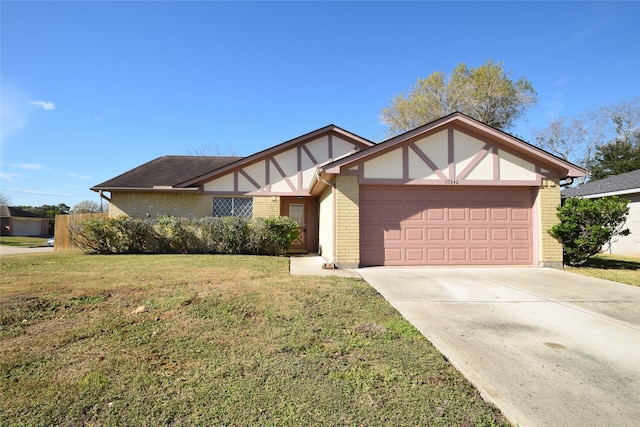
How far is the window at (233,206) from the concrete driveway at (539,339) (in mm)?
8405

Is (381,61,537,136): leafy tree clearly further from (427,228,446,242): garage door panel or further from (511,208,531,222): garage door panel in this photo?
(427,228,446,242): garage door panel

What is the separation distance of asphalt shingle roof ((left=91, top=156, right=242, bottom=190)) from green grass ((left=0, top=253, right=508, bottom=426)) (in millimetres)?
9294

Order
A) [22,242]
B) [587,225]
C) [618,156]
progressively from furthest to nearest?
[22,242]
[618,156]
[587,225]

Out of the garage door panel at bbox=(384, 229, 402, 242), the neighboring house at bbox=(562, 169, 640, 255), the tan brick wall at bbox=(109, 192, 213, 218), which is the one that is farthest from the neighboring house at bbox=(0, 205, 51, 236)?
the neighboring house at bbox=(562, 169, 640, 255)

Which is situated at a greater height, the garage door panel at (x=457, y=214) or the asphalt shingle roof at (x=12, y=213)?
the asphalt shingle roof at (x=12, y=213)

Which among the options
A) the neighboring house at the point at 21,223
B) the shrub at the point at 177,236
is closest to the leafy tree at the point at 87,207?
the shrub at the point at 177,236

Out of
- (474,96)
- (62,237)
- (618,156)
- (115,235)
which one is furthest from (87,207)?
(618,156)

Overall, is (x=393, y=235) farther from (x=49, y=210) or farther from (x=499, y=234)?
(x=49, y=210)

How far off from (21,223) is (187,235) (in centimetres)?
4649

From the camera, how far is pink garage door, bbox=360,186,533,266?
9.76 meters

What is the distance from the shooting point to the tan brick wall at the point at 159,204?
48.2 ft

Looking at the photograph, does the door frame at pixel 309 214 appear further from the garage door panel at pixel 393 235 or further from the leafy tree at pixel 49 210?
the leafy tree at pixel 49 210

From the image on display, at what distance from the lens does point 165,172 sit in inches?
653

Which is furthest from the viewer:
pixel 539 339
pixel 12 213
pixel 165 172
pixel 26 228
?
pixel 26 228
